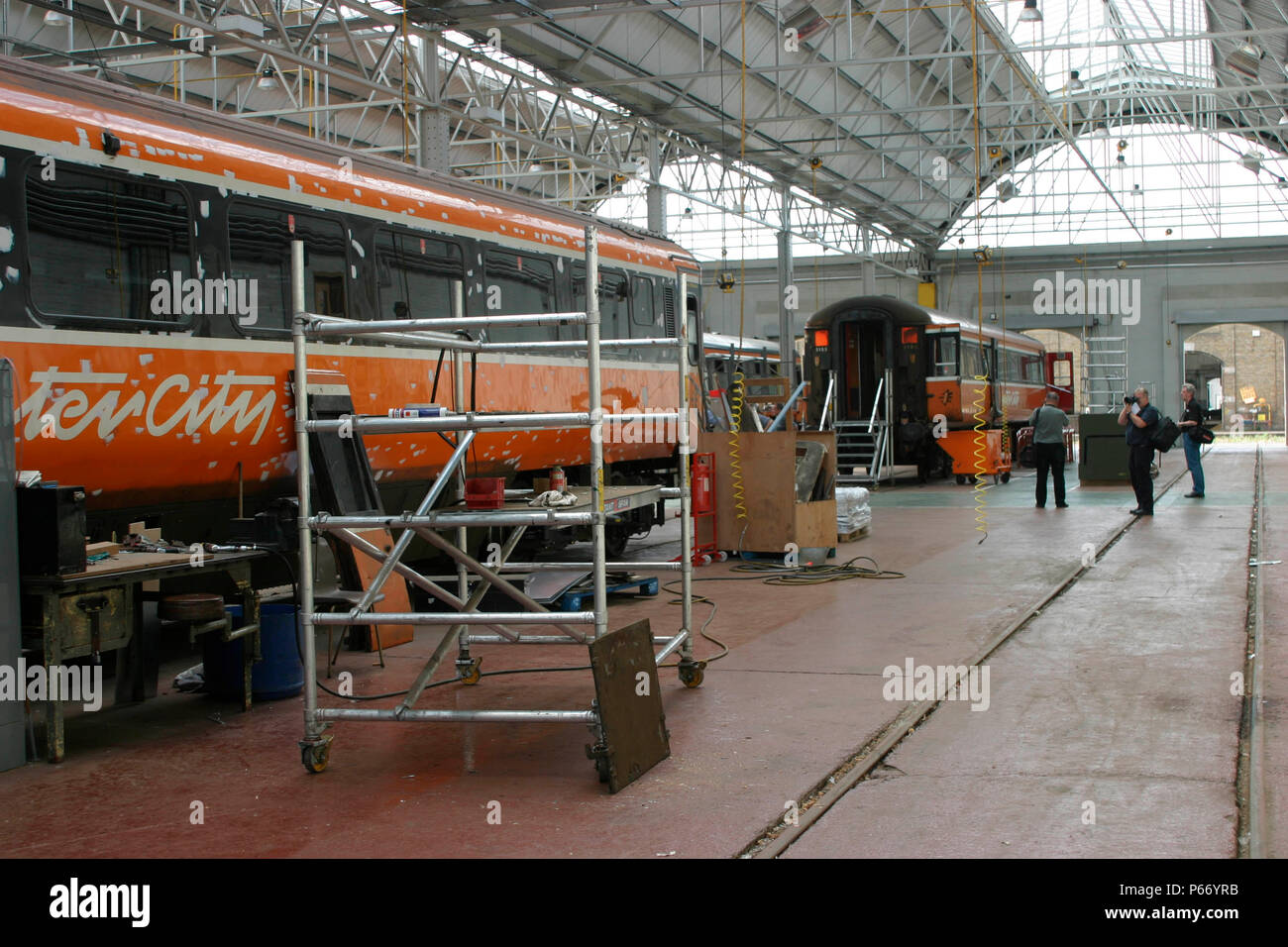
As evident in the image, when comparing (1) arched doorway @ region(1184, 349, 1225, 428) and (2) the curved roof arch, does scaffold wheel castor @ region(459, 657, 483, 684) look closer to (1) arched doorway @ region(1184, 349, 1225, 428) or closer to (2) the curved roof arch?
(2) the curved roof arch

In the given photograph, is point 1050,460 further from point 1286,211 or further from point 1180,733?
point 1286,211

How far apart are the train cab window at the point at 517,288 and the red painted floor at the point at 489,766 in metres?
3.21

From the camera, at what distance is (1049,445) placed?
1664cm

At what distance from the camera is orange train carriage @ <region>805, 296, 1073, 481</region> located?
887 inches

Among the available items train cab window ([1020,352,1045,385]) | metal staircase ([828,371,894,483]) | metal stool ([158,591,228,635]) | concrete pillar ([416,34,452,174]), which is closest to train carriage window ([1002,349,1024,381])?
train cab window ([1020,352,1045,385])

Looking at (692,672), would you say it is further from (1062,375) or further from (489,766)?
(1062,375)

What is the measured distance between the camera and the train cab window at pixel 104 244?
6336mm

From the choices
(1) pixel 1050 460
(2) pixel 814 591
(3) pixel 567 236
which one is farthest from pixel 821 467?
(1) pixel 1050 460

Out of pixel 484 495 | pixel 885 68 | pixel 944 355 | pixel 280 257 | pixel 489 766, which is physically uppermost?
pixel 885 68

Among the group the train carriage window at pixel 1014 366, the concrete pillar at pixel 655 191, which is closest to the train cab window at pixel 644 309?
the concrete pillar at pixel 655 191

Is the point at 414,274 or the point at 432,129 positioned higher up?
the point at 432,129

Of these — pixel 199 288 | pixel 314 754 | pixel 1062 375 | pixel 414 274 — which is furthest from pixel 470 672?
pixel 1062 375

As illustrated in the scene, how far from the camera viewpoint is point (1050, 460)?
55.3 ft

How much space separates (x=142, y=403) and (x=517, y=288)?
15.1 ft
